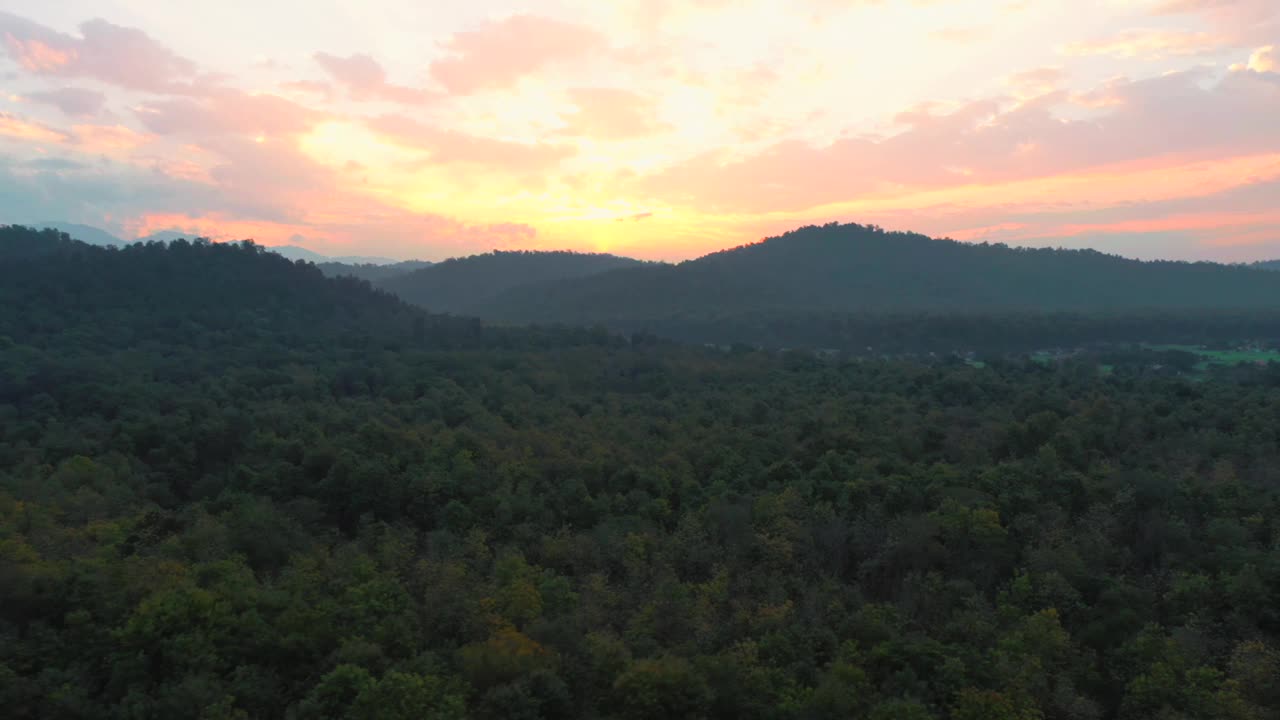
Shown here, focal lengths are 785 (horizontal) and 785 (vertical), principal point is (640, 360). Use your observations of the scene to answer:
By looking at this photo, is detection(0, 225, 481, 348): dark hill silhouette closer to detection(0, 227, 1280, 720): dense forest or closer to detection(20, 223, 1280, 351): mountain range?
detection(0, 227, 1280, 720): dense forest

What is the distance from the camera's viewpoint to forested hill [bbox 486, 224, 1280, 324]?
114000 mm

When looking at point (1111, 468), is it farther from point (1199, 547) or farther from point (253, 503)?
point (253, 503)

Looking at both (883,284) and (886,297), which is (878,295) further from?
(883,284)

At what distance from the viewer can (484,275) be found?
152250mm

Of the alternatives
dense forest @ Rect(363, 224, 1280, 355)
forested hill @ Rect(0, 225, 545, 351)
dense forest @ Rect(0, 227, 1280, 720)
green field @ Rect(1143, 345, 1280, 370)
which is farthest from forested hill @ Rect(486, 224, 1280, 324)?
dense forest @ Rect(0, 227, 1280, 720)

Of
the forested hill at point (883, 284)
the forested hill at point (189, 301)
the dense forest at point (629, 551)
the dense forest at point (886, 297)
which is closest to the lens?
the dense forest at point (629, 551)

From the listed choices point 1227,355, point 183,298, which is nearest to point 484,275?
point 183,298

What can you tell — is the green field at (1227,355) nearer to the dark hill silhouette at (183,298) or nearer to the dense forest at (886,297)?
the dense forest at (886,297)

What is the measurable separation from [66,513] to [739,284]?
107 metres

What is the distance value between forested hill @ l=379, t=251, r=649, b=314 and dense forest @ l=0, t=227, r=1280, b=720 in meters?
88.7

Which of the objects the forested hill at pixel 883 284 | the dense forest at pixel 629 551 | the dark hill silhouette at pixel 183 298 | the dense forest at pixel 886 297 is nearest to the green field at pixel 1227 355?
the dense forest at pixel 886 297

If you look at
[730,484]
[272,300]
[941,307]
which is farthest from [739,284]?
[730,484]

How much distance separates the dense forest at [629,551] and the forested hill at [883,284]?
72.3 m

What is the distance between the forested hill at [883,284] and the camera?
114000mm
